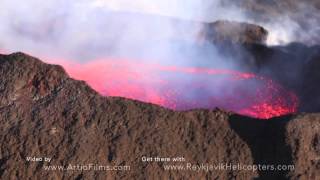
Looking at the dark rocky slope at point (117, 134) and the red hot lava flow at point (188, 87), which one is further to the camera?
the red hot lava flow at point (188, 87)

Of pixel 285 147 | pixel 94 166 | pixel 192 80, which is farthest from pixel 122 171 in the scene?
pixel 192 80

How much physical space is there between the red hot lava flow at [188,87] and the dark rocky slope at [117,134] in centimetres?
211

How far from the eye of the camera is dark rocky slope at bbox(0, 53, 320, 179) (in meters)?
10.7

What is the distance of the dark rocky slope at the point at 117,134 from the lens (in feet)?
35.1

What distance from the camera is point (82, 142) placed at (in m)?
10.7

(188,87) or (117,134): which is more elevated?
(188,87)

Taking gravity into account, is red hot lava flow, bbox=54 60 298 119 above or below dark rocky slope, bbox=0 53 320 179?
above

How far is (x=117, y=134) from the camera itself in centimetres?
1083

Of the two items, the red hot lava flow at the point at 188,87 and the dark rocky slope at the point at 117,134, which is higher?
the red hot lava flow at the point at 188,87

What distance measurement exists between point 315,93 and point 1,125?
5.48 m

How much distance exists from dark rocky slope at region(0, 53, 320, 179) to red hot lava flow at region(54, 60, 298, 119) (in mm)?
2113

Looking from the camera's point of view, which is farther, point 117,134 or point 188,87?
point 188,87

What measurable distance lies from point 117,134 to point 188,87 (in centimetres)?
362

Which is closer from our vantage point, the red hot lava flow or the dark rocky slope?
the dark rocky slope
